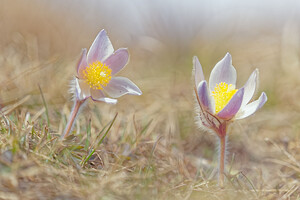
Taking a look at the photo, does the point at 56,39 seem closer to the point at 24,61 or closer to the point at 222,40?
the point at 24,61

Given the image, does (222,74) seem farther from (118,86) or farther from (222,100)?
(118,86)

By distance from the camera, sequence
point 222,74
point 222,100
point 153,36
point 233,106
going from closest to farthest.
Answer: point 233,106, point 222,100, point 222,74, point 153,36

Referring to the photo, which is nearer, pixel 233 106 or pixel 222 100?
pixel 233 106

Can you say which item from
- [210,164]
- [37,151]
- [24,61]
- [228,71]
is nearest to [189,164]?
[210,164]

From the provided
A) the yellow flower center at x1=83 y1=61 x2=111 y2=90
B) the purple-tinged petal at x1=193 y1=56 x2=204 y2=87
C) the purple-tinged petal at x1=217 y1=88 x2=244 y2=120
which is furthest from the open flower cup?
the purple-tinged petal at x1=217 y1=88 x2=244 y2=120

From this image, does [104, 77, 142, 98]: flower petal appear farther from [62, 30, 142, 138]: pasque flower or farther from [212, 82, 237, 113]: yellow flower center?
[212, 82, 237, 113]: yellow flower center

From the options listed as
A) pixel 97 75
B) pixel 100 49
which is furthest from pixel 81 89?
pixel 100 49

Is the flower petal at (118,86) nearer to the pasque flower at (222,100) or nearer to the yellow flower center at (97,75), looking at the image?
the yellow flower center at (97,75)
